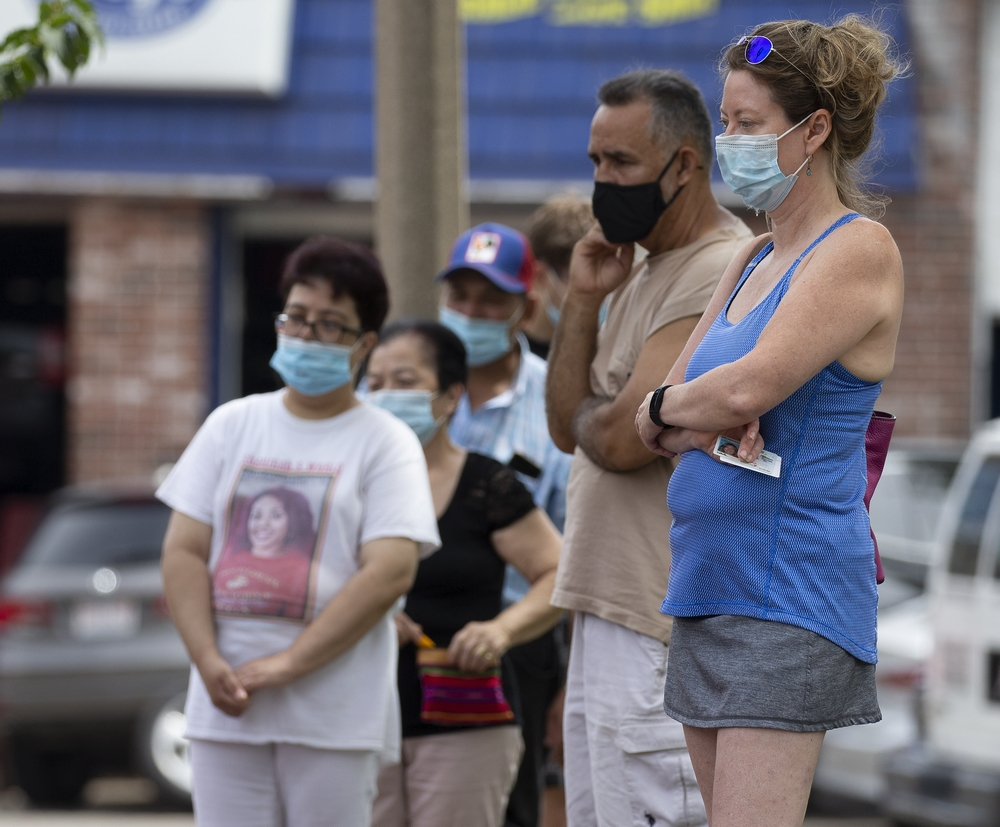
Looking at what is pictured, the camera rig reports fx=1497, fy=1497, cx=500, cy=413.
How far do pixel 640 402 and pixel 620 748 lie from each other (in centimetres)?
75

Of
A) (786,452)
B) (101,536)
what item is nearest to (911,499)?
(101,536)

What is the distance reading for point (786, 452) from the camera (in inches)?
104

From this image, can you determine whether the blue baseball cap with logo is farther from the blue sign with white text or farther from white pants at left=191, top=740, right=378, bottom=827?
the blue sign with white text

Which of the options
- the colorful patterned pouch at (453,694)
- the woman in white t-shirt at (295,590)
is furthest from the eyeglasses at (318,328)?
the colorful patterned pouch at (453,694)

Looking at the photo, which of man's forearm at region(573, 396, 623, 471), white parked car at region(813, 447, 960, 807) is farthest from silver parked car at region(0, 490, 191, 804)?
man's forearm at region(573, 396, 623, 471)

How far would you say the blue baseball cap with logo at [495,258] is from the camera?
459 centimetres

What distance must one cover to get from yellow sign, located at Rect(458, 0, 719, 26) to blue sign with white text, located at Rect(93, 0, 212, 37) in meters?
1.81

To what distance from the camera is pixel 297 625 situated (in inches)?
141

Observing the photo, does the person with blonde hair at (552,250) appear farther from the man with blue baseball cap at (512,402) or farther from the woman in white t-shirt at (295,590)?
the woman in white t-shirt at (295,590)

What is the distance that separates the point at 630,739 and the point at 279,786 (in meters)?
0.93

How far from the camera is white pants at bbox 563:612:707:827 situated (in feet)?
10.3

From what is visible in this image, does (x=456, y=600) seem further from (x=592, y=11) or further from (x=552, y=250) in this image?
(x=592, y=11)

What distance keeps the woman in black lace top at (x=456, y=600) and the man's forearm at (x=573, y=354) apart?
598 mm

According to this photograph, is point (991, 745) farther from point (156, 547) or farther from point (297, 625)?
point (156, 547)
